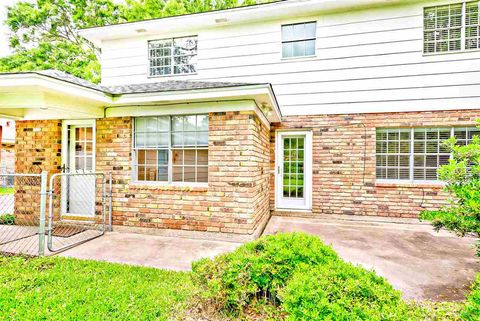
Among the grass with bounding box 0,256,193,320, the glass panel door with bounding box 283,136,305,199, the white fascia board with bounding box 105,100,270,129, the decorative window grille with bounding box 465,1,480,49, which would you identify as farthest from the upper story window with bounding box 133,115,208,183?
the decorative window grille with bounding box 465,1,480,49

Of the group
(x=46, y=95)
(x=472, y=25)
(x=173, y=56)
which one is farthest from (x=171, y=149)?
(x=472, y=25)

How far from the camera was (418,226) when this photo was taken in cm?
625

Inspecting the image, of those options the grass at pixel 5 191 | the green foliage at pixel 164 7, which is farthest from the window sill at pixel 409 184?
the grass at pixel 5 191

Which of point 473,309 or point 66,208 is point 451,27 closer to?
point 473,309

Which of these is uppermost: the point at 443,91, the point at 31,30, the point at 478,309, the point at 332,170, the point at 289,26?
the point at 31,30

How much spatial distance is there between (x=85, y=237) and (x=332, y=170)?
6.26 m

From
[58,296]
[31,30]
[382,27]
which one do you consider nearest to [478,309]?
[58,296]

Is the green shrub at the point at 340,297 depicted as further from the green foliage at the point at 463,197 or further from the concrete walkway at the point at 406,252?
the green foliage at the point at 463,197

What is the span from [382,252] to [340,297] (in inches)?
117

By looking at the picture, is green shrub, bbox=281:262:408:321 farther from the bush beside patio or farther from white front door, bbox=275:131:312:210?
white front door, bbox=275:131:312:210

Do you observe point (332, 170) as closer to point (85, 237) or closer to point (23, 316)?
point (85, 237)

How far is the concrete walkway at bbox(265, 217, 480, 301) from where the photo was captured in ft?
10.6

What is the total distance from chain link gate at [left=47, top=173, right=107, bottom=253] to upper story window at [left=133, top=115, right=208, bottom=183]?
38.8 inches

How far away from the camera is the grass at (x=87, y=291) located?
2.53 m
